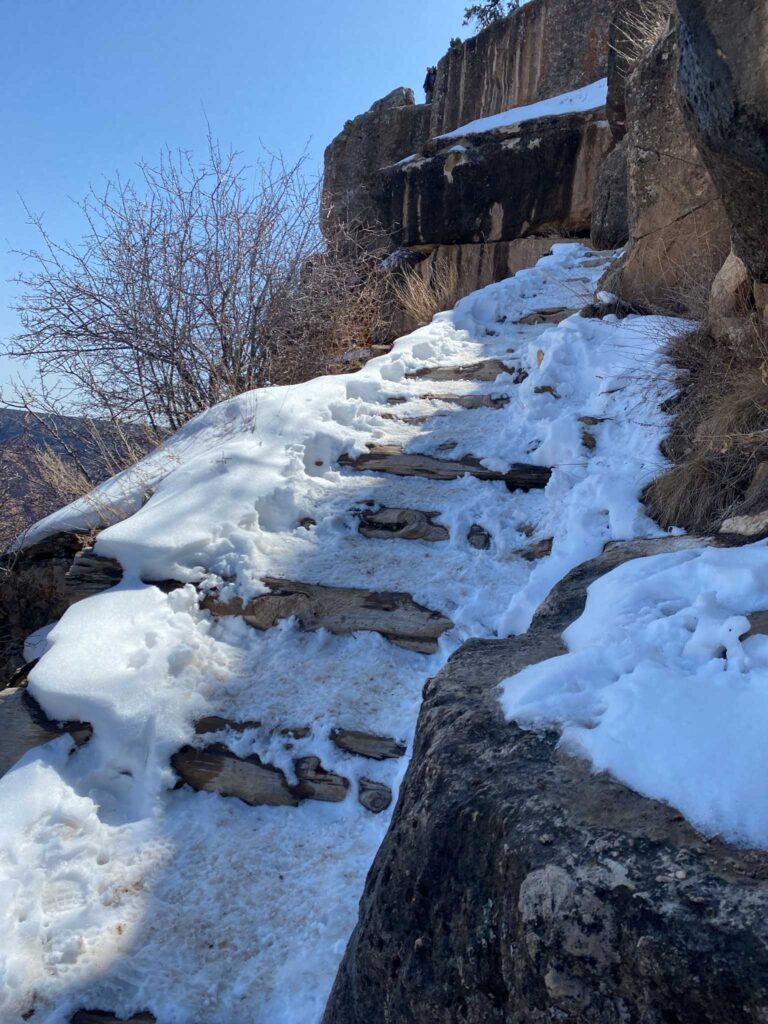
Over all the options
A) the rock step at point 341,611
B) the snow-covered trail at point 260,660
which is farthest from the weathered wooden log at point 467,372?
the rock step at point 341,611

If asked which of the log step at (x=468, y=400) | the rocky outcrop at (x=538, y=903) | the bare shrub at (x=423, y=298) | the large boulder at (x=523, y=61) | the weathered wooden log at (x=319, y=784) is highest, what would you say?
the large boulder at (x=523, y=61)

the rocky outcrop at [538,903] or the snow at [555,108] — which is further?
the snow at [555,108]

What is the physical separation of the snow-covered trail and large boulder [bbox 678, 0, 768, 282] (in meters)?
1.12

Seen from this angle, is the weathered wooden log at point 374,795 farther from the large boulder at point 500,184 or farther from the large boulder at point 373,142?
the large boulder at point 373,142

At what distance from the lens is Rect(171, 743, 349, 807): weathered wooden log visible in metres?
2.47

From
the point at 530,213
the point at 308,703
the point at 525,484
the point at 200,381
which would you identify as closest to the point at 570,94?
the point at 530,213

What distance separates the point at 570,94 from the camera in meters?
9.77

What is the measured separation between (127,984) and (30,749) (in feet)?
3.23

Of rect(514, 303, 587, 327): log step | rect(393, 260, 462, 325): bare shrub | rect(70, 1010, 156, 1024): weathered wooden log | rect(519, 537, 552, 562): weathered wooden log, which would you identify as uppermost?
rect(393, 260, 462, 325): bare shrub

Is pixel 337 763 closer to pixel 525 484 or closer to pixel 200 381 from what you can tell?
pixel 525 484

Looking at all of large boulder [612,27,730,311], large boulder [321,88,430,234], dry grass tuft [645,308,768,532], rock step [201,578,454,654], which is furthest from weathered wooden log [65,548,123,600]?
large boulder [321,88,430,234]

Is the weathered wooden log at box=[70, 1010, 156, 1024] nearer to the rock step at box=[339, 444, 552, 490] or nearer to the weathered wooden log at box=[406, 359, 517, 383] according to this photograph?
the rock step at box=[339, 444, 552, 490]

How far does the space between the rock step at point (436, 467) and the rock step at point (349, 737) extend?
169 cm

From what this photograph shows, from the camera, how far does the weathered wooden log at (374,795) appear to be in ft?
7.80
